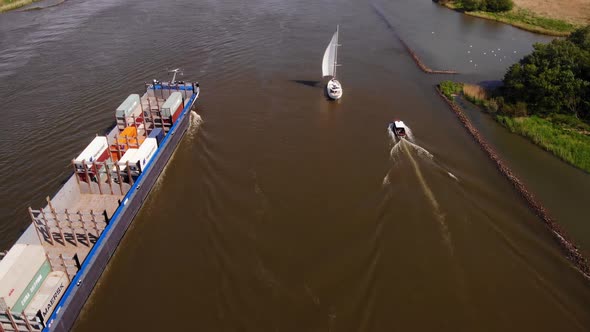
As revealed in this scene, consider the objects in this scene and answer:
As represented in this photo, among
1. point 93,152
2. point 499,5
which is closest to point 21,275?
point 93,152

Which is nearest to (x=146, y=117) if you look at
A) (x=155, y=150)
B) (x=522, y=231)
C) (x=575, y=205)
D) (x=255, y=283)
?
(x=155, y=150)

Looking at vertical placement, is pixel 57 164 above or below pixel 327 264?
above

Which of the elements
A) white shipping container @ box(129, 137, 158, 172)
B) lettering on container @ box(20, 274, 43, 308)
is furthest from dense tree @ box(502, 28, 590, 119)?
lettering on container @ box(20, 274, 43, 308)

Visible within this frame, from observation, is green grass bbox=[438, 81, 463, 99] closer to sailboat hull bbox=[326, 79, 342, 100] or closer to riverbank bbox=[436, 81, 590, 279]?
riverbank bbox=[436, 81, 590, 279]

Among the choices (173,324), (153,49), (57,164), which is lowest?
(173,324)

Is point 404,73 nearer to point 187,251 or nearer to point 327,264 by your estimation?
point 327,264

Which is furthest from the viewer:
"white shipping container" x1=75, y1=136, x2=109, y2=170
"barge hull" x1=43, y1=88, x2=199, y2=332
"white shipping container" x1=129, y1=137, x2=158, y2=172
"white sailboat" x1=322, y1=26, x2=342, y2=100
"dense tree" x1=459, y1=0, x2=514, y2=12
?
"dense tree" x1=459, y1=0, x2=514, y2=12

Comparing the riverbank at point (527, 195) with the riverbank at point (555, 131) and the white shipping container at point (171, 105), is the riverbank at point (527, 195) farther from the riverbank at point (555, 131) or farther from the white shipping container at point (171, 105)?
the white shipping container at point (171, 105)
